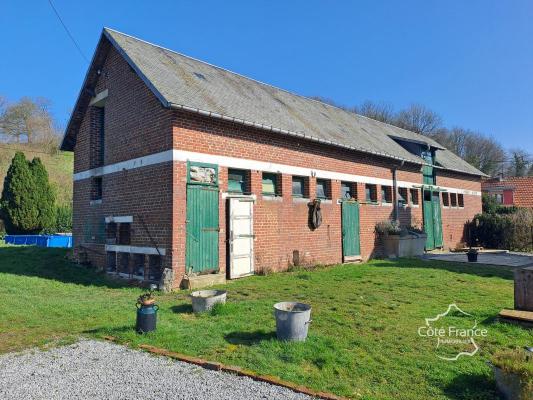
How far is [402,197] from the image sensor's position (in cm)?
1792

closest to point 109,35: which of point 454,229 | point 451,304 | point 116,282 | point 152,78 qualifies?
point 152,78

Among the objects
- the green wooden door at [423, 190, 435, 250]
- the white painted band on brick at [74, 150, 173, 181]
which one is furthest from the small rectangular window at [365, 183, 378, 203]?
the white painted band on brick at [74, 150, 173, 181]

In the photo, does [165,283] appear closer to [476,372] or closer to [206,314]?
[206,314]

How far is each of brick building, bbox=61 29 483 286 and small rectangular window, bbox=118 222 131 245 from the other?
31 mm

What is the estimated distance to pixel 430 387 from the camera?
12.8 feet

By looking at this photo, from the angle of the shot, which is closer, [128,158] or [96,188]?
[128,158]

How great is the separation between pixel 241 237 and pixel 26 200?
67.2ft

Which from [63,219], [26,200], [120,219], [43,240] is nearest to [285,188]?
[120,219]

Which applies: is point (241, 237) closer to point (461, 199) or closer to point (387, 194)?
point (387, 194)

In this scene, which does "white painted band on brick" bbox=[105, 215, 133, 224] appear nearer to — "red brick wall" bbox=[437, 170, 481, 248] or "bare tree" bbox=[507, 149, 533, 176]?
"red brick wall" bbox=[437, 170, 481, 248]

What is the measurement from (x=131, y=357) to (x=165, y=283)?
4.18m

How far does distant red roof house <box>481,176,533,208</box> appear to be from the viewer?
101 ft

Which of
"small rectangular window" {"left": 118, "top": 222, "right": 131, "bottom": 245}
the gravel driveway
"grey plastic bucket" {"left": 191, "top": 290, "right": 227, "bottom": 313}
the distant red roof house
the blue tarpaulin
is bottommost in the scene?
the gravel driveway

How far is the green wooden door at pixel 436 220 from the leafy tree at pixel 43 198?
79.4ft
